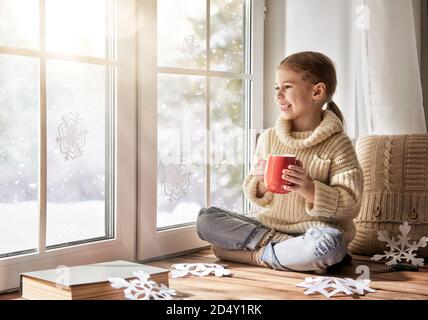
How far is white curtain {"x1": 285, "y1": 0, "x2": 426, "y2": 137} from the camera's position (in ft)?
7.82

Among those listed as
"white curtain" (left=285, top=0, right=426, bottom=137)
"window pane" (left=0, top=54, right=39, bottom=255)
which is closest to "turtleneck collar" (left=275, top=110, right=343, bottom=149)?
"white curtain" (left=285, top=0, right=426, bottom=137)

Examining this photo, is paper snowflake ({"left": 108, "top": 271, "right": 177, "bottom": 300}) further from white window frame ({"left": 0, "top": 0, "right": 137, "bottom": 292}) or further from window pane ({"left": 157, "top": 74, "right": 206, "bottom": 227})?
window pane ({"left": 157, "top": 74, "right": 206, "bottom": 227})

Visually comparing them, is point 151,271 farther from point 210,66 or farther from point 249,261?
point 210,66

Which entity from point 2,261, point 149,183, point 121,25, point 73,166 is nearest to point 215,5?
point 121,25

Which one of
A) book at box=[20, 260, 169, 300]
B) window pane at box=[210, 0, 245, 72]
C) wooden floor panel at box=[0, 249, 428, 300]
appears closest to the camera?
book at box=[20, 260, 169, 300]

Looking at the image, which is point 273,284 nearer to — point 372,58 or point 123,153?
point 123,153

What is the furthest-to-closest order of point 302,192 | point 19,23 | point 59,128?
point 302,192 < point 59,128 < point 19,23

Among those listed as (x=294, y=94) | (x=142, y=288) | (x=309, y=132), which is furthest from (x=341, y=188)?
(x=142, y=288)

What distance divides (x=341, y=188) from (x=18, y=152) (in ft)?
2.98

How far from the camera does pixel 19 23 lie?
1.67 m

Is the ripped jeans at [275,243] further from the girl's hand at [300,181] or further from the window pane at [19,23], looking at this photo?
the window pane at [19,23]

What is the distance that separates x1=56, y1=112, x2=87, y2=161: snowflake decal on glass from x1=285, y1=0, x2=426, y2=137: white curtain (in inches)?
39.7

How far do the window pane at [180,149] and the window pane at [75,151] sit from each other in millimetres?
229

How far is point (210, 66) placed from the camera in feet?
7.50
